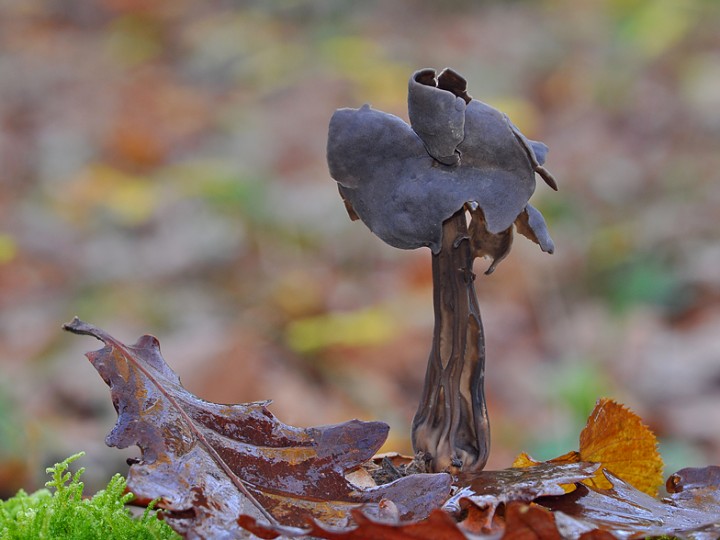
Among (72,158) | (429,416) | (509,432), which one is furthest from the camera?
(72,158)

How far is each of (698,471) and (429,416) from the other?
1.37 feet

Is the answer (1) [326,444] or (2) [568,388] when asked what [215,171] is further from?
(1) [326,444]

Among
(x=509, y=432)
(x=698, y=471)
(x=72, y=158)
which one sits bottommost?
(x=698, y=471)

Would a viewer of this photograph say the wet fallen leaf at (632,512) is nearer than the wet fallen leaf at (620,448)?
Yes

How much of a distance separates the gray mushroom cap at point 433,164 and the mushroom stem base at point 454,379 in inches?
3.8

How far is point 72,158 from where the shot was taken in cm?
753

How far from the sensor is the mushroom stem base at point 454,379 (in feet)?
4.58

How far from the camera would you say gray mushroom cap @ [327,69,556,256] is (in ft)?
4.18

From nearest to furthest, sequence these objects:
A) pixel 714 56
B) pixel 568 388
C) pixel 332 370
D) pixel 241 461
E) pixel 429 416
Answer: pixel 241 461 → pixel 429 416 → pixel 568 388 → pixel 332 370 → pixel 714 56

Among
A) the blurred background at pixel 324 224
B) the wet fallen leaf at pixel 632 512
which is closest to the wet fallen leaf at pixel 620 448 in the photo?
the wet fallen leaf at pixel 632 512

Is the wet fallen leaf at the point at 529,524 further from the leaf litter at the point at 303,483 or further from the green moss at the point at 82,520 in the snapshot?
the green moss at the point at 82,520

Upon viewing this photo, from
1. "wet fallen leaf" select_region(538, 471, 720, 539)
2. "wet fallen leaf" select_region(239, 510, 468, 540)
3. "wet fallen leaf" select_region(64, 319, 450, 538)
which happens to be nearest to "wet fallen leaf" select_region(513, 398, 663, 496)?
"wet fallen leaf" select_region(538, 471, 720, 539)

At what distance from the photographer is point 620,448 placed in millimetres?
1402

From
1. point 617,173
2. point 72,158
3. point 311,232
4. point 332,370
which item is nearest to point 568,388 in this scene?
point 332,370
